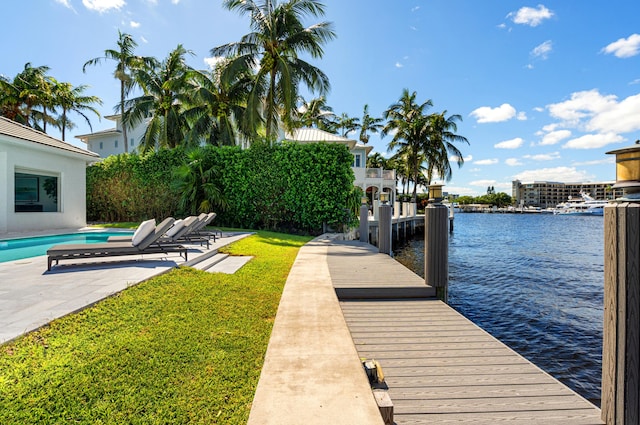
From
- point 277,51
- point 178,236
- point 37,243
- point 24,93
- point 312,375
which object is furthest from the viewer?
point 24,93

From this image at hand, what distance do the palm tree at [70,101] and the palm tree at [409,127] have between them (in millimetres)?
31783

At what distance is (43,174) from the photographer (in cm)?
1457

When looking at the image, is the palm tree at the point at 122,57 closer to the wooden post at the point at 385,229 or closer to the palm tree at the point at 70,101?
the palm tree at the point at 70,101

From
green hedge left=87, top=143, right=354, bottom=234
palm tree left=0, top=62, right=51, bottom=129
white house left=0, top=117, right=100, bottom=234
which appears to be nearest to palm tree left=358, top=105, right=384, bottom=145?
green hedge left=87, top=143, right=354, bottom=234

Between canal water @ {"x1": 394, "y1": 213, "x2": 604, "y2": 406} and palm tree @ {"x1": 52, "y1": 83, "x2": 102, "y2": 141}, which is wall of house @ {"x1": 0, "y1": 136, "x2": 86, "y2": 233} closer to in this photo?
canal water @ {"x1": 394, "y1": 213, "x2": 604, "y2": 406}

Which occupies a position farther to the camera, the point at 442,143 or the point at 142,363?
the point at 442,143

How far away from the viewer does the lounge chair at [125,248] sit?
6570 mm

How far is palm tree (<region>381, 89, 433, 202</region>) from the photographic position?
3347 centimetres

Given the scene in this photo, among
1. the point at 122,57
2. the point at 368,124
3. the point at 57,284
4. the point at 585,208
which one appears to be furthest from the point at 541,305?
the point at 585,208

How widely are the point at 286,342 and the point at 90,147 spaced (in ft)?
139

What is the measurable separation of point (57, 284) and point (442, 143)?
3550 cm

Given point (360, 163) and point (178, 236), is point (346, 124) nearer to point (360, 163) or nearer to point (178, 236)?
point (360, 163)

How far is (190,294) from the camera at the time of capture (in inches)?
202

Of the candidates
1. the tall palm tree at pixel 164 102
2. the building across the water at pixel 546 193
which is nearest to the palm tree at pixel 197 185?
the tall palm tree at pixel 164 102
